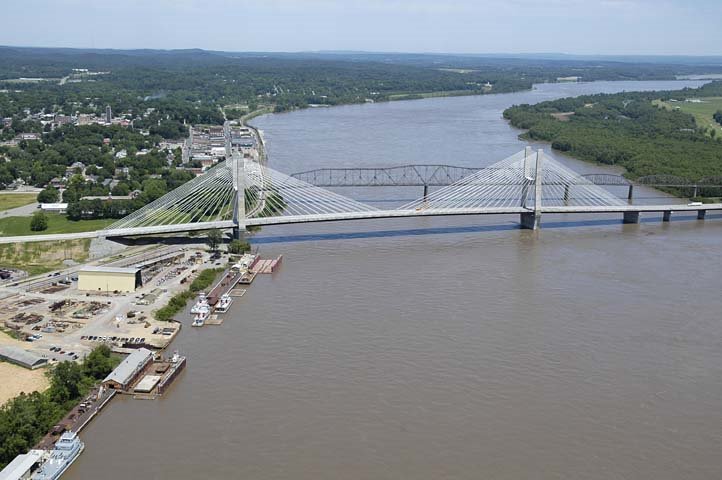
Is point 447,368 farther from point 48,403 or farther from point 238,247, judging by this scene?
point 238,247

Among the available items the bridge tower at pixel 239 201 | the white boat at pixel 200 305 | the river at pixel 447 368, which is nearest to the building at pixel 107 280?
the white boat at pixel 200 305

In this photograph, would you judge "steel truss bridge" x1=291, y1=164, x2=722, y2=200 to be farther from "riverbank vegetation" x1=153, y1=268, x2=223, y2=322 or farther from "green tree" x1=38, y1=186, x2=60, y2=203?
"riverbank vegetation" x1=153, y1=268, x2=223, y2=322

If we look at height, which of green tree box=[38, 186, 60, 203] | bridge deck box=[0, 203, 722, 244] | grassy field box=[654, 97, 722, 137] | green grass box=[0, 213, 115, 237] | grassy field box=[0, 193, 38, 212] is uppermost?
grassy field box=[654, 97, 722, 137]

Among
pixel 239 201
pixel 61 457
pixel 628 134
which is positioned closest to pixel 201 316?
pixel 61 457

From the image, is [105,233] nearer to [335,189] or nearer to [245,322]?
[245,322]

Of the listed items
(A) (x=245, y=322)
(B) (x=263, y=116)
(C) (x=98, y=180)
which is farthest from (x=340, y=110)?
(A) (x=245, y=322)

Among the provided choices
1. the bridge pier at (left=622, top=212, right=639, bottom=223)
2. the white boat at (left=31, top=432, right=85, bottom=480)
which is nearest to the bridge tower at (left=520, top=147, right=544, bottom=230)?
the bridge pier at (left=622, top=212, right=639, bottom=223)

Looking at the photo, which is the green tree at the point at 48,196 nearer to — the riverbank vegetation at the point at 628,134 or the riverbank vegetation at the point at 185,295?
the riverbank vegetation at the point at 185,295
